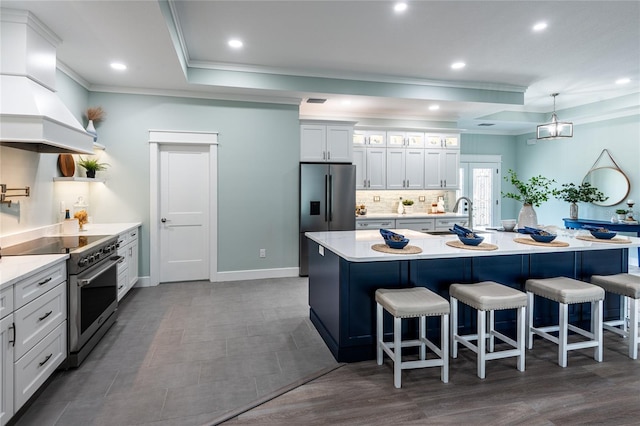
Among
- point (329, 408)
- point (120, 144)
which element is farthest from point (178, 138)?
point (329, 408)

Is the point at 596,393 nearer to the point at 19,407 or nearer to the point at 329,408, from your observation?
the point at 329,408

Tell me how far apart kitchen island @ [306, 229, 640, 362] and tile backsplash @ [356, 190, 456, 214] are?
10.3 feet

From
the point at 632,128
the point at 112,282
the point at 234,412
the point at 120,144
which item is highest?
the point at 632,128

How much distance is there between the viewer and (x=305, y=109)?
20.1 ft

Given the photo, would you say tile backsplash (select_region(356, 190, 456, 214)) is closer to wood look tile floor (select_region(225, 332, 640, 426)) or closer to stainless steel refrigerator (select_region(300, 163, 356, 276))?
stainless steel refrigerator (select_region(300, 163, 356, 276))

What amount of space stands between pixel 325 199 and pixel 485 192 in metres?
4.79

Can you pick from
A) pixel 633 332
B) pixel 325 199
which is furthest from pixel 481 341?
pixel 325 199

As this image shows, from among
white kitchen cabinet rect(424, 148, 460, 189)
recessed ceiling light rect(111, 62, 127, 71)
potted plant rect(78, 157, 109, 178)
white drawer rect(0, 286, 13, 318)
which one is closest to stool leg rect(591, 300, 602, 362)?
white drawer rect(0, 286, 13, 318)

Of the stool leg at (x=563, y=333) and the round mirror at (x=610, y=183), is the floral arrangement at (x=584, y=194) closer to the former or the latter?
the round mirror at (x=610, y=183)

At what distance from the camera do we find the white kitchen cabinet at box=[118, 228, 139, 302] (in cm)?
403

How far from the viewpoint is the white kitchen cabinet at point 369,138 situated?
Result: 6.27 meters

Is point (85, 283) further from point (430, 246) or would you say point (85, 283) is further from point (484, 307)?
point (484, 307)

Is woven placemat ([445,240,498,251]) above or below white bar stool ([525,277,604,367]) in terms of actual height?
above

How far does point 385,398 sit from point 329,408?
371 mm
